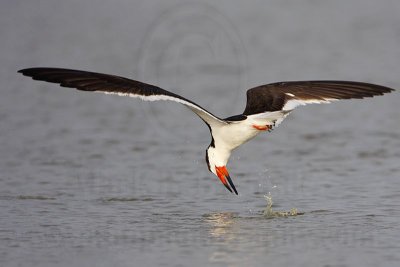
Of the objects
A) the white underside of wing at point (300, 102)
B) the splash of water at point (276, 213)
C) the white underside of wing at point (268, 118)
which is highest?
the white underside of wing at point (300, 102)

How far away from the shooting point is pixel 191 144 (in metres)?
12.3

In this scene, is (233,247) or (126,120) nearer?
(233,247)

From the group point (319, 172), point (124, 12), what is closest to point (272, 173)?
point (319, 172)

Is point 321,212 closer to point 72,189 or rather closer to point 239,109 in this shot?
point 72,189

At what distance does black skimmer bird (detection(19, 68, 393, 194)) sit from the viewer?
25.2ft

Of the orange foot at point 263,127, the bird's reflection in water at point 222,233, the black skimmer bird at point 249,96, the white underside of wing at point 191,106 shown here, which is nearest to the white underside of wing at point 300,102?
the black skimmer bird at point 249,96

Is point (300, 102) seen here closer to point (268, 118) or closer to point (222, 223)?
point (268, 118)

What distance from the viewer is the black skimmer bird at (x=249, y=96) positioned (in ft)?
25.2

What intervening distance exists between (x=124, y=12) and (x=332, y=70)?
22.7 feet

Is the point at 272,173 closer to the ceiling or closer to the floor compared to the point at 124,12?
closer to the floor

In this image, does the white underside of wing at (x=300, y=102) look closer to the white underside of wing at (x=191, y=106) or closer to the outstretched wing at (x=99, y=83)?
the white underside of wing at (x=191, y=106)

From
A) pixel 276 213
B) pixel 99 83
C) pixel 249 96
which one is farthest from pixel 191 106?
pixel 276 213

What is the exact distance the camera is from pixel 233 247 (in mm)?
7367

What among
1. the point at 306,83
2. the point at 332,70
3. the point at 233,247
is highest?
the point at 332,70
